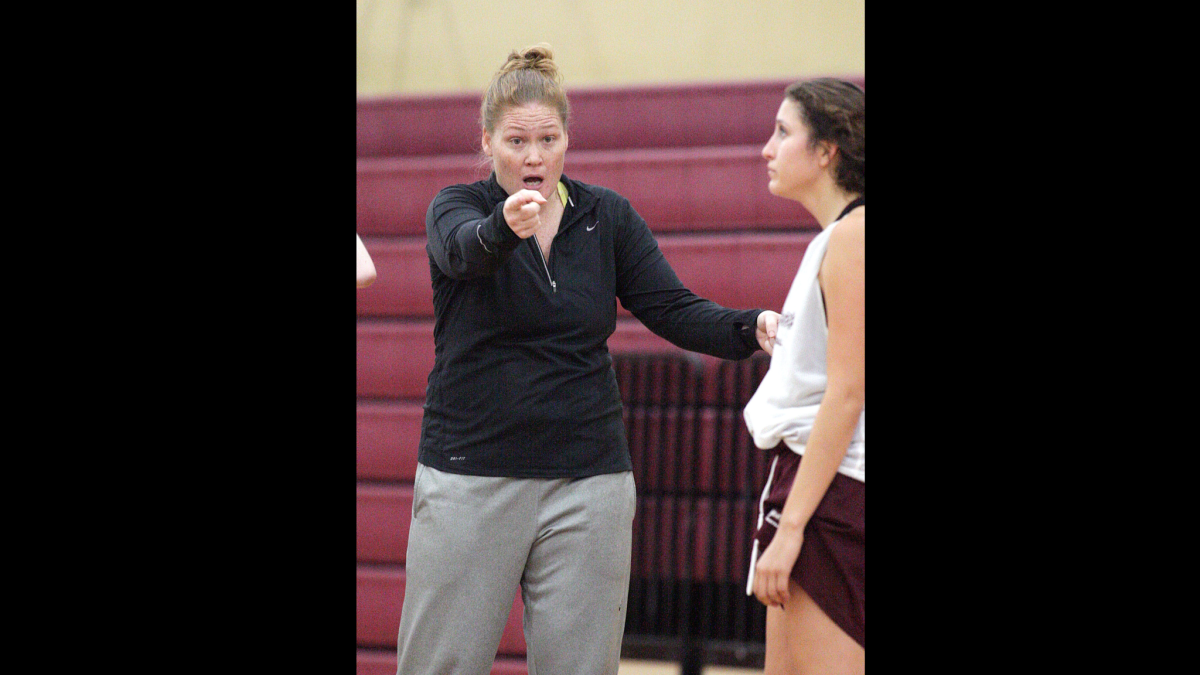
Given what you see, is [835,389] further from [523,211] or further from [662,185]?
[662,185]

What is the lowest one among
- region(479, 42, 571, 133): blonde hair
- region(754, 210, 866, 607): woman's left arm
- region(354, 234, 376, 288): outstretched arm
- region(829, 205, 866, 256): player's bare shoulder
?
region(754, 210, 866, 607): woman's left arm

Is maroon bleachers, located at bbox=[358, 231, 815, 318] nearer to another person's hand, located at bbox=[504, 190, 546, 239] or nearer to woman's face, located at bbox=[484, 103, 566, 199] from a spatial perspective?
woman's face, located at bbox=[484, 103, 566, 199]

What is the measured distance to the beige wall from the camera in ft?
8.53

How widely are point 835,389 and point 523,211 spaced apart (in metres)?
0.46

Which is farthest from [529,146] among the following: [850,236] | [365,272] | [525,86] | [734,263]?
[734,263]

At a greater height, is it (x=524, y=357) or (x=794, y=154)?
(x=794, y=154)

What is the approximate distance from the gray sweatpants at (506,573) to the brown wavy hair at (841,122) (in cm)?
54

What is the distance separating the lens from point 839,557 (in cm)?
128

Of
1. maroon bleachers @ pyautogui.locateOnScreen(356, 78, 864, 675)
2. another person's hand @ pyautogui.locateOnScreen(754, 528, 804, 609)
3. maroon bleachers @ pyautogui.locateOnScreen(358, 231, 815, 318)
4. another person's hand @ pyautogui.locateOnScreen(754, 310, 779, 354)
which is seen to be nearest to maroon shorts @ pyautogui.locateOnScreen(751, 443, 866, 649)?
another person's hand @ pyautogui.locateOnScreen(754, 528, 804, 609)

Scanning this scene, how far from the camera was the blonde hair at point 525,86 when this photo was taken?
50.8 inches

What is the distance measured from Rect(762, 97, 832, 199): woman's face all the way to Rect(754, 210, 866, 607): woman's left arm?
0.10 metres

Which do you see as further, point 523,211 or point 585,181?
point 585,181
